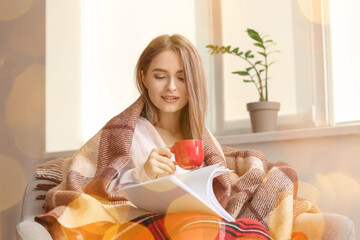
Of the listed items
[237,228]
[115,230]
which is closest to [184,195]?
[237,228]

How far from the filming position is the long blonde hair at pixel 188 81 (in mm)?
1464

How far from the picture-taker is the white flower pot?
6.10ft

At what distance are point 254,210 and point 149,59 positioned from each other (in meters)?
0.62

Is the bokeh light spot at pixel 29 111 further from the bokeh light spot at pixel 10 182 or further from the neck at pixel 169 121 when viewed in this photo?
the neck at pixel 169 121

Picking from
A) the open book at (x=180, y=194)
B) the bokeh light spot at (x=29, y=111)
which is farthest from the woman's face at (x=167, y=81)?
the bokeh light spot at (x=29, y=111)

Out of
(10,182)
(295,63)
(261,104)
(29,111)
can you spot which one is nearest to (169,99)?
(261,104)

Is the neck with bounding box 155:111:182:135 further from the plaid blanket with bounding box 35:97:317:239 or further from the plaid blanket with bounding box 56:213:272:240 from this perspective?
the plaid blanket with bounding box 56:213:272:240

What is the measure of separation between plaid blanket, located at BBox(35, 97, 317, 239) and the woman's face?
0.33ft

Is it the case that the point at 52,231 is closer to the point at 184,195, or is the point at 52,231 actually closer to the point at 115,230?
the point at 115,230

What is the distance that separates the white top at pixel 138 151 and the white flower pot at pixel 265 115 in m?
0.54

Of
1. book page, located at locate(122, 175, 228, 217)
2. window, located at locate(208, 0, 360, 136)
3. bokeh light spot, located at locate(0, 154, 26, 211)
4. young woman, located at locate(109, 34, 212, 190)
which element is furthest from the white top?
bokeh light spot, located at locate(0, 154, 26, 211)

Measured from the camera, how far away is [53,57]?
262 cm

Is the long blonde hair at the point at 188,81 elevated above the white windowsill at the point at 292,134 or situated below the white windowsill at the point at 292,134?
above

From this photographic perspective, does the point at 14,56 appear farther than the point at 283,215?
Yes
